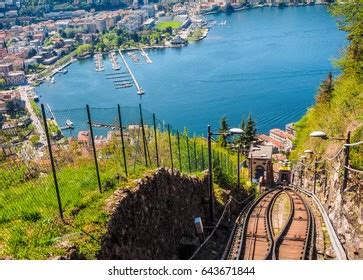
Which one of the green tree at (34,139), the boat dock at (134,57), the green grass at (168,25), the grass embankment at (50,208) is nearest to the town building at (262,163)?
the grass embankment at (50,208)

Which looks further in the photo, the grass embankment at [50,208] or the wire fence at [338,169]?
the wire fence at [338,169]

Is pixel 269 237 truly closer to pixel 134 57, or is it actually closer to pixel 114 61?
pixel 114 61

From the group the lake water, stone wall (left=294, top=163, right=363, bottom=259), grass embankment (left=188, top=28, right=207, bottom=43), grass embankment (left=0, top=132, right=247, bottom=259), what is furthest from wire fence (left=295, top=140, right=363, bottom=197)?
grass embankment (left=188, top=28, right=207, bottom=43)

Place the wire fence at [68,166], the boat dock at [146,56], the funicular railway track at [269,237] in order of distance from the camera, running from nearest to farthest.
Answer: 1. the wire fence at [68,166]
2. the funicular railway track at [269,237]
3. the boat dock at [146,56]

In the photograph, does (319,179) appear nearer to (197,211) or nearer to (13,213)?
(197,211)

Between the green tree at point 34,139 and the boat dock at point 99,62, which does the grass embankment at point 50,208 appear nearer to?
the green tree at point 34,139

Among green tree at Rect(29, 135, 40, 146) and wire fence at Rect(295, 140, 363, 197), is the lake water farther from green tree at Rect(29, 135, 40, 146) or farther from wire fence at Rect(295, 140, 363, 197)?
green tree at Rect(29, 135, 40, 146)

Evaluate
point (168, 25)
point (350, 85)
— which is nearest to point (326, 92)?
point (350, 85)
